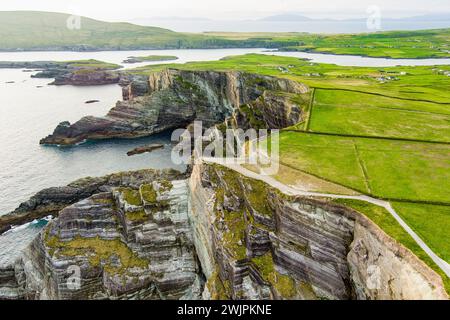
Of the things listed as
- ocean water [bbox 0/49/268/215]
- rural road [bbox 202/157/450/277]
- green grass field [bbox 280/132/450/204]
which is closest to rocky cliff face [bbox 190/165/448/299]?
rural road [bbox 202/157/450/277]

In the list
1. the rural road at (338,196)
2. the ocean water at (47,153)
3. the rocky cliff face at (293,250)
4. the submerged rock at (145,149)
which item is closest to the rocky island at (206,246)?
the rocky cliff face at (293,250)

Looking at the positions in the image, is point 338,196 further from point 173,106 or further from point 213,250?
point 173,106

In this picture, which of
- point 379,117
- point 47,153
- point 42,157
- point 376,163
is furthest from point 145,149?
point 376,163

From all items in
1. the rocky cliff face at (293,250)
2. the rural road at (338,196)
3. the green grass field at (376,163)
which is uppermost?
the green grass field at (376,163)

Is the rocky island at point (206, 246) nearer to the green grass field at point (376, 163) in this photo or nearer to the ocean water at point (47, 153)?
the green grass field at point (376, 163)

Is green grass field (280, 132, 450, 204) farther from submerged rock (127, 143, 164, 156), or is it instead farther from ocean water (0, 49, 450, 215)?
submerged rock (127, 143, 164, 156)

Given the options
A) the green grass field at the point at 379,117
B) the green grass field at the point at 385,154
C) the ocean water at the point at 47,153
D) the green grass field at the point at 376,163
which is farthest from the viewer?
the ocean water at the point at 47,153
